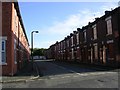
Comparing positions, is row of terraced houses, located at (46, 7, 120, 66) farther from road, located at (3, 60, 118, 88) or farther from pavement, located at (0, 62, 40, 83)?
pavement, located at (0, 62, 40, 83)

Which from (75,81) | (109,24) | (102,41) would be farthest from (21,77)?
(102,41)

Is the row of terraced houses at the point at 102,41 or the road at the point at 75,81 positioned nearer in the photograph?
the road at the point at 75,81

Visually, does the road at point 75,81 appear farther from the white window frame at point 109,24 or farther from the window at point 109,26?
the window at point 109,26

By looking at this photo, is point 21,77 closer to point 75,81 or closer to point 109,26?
point 75,81

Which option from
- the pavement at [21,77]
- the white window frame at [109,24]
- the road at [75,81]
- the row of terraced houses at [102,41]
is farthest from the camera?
the white window frame at [109,24]

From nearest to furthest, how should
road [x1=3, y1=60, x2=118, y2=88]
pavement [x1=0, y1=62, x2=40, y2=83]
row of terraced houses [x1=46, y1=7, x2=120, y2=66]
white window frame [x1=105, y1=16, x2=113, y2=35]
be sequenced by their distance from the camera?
1. road [x1=3, y1=60, x2=118, y2=88]
2. pavement [x1=0, y1=62, x2=40, y2=83]
3. row of terraced houses [x1=46, y1=7, x2=120, y2=66]
4. white window frame [x1=105, y1=16, x2=113, y2=35]

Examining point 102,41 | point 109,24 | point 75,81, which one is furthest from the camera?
point 102,41

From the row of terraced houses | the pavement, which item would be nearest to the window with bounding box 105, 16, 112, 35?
the row of terraced houses

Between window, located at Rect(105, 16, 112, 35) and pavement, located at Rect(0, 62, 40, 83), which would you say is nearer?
pavement, located at Rect(0, 62, 40, 83)

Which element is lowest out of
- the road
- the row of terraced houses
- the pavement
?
the road

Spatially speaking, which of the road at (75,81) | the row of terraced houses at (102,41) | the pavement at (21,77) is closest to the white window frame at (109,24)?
the row of terraced houses at (102,41)

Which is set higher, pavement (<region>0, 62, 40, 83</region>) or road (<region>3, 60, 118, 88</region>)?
pavement (<region>0, 62, 40, 83</region>)

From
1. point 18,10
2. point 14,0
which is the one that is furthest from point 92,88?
point 18,10

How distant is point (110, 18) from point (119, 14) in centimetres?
255
